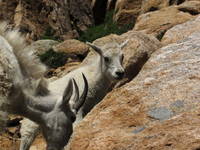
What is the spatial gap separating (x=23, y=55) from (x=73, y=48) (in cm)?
1015

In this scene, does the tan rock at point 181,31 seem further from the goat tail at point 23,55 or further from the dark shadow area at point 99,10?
the dark shadow area at point 99,10

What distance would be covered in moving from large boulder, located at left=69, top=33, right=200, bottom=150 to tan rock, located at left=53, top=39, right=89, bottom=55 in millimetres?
11986

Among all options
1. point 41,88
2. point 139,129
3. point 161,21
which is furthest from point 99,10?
point 139,129

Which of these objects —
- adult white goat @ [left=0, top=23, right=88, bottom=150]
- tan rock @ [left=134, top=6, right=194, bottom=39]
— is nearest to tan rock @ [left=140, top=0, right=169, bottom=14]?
tan rock @ [left=134, top=6, right=194, bottom=39]

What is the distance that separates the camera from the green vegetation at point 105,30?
2190 centimetres

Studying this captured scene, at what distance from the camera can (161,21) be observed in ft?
53.1

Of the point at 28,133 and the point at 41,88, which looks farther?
the point at 28,133

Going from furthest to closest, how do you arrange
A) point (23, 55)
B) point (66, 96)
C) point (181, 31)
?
point (66, 96) < point (23, 55) < point (181, 31)

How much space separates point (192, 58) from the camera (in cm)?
527

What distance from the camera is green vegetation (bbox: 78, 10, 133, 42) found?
21.9 meters

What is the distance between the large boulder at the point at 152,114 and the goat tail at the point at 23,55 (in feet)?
9.15

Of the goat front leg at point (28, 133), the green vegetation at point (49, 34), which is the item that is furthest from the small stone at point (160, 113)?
the green vegetation at point (49, 34)

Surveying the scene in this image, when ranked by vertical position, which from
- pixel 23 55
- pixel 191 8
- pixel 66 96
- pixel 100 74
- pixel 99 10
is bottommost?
pixel 99 10

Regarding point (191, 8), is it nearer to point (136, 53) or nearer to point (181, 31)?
point (136, 53)
